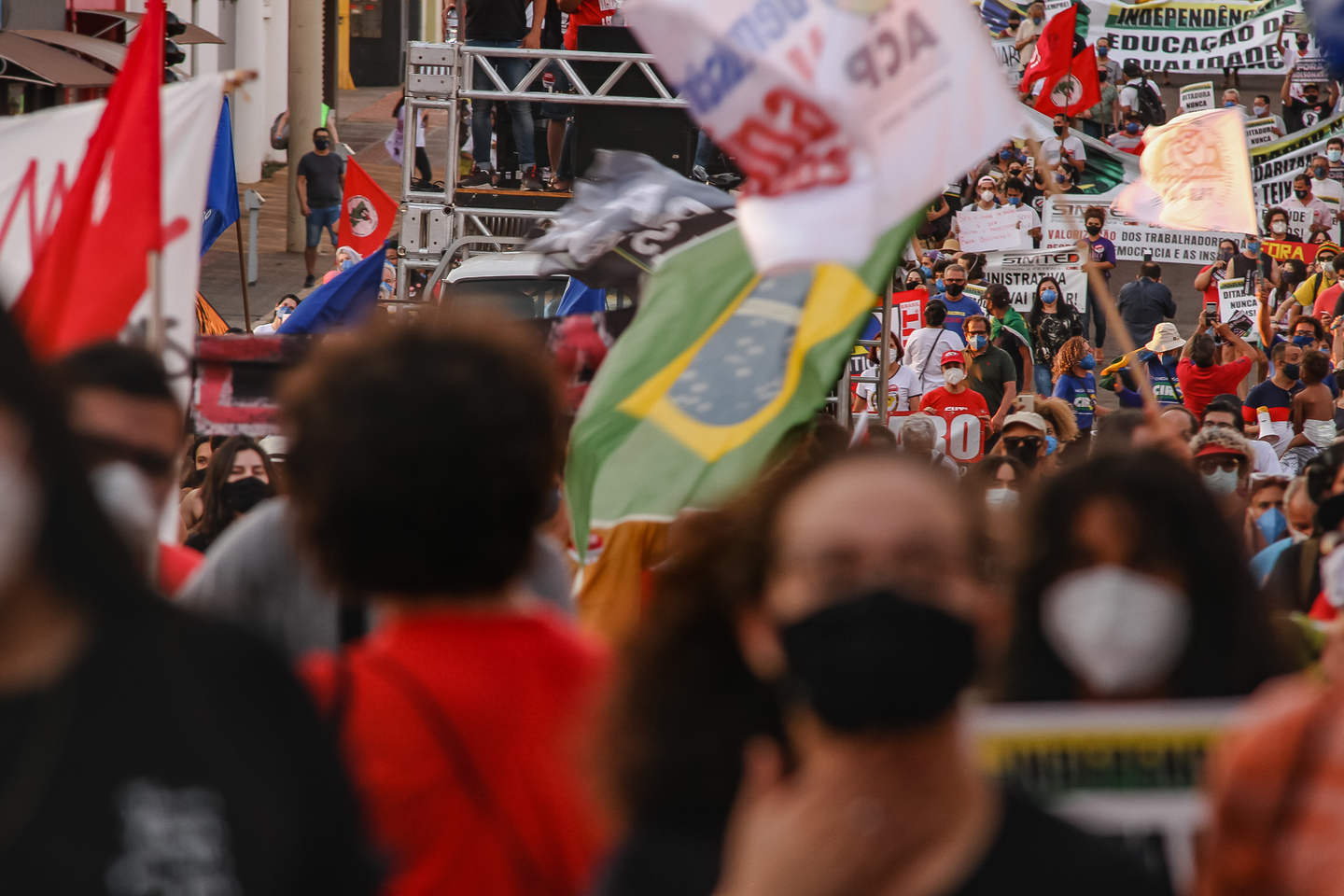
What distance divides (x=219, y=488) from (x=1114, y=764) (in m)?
3.89

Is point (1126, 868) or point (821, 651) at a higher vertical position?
point (821, 651)

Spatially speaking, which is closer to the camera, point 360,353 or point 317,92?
point 360,353

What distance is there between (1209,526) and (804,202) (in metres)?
1.63

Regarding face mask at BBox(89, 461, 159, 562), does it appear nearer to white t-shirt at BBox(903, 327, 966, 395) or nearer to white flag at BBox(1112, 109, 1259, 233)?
white flag at BBox(1112, 109, 1259, 233)

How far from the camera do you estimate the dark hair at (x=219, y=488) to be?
17.7 feet

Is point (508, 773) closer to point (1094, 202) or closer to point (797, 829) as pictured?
point (797, 829)

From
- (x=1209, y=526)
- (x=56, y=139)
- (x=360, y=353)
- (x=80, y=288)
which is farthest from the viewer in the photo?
(x=56, y=139)

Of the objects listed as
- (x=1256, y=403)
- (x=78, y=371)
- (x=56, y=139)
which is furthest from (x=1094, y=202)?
(x=78, y=371)

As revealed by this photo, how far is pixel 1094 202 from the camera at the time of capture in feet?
68.3

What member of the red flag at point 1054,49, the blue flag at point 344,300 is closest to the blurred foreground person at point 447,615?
the blue flag at point 344,300

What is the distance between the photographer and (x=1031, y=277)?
1633 cm

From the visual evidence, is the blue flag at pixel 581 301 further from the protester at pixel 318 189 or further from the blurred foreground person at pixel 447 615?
the protester at pixel 318 189

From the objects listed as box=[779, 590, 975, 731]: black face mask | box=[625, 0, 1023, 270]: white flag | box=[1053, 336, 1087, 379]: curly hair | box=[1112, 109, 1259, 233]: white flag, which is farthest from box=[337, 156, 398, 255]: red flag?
box=[779, 590, 975, 731]: black face mask

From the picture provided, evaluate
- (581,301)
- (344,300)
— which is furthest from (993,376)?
(344,300)
